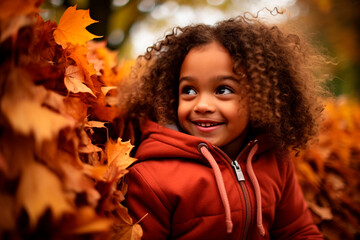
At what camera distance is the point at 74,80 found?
1207mm

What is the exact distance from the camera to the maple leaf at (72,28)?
3.97ft

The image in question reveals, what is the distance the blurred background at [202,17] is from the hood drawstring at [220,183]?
0.85 m

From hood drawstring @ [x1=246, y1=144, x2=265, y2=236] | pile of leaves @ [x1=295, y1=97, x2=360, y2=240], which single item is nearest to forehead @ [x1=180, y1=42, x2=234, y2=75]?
hood drawstring @ [x1=246, y1=144, x2=265, y2=236]

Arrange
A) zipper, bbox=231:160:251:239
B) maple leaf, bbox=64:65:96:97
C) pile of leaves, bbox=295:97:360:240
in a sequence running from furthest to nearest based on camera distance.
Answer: pile of leaves, bbox=295:97:360:240 → zipper, bbox=231:160:251:239 → maple leaf, bbox=64:65:96:97

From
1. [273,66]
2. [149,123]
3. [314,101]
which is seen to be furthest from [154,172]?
[314,101]

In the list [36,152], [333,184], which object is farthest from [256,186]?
[333,184]

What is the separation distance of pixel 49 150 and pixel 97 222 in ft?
0.81

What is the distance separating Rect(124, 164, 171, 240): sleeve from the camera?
1374mm

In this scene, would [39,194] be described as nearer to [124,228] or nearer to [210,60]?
[124,228]

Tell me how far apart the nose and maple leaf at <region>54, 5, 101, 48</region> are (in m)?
0.62

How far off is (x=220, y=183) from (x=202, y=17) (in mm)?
1425

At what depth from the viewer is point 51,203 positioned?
73cm

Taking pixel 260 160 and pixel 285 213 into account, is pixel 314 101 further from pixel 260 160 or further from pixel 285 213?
pixel 285 213

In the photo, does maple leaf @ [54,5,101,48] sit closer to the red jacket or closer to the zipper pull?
the red jacket
